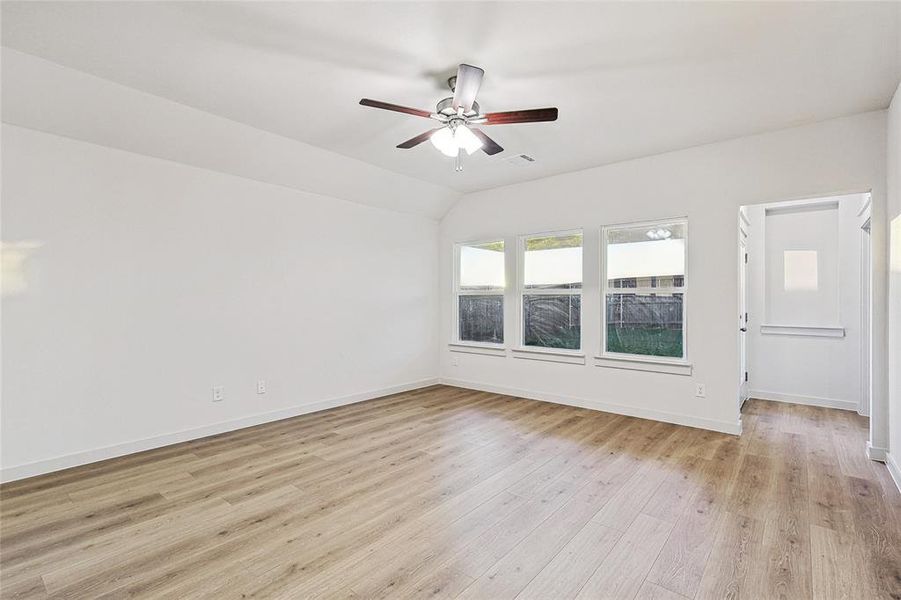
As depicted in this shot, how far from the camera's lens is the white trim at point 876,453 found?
321 centimetres

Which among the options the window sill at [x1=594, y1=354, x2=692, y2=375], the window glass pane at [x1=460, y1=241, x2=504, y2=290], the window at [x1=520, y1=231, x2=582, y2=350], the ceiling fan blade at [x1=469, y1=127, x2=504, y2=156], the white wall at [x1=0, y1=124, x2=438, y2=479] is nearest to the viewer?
the ceiling fan blade at [x1=469, y1=127, x2=504, y2=156]

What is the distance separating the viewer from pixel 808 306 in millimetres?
5055

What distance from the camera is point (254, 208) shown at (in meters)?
4.21

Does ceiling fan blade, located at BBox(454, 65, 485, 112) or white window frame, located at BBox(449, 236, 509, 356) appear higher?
ceiling fan blade, located at BBox(454, 65, 485, 112)

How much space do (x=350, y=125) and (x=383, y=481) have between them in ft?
9.54

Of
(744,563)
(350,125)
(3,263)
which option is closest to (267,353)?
(3,263)

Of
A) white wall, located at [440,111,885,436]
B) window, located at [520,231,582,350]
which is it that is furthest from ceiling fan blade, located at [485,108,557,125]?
window, located at [520,231,582,350]

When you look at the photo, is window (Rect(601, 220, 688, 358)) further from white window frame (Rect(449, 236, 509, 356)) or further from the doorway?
white window frame (Rect(449, 236, 509, 356))

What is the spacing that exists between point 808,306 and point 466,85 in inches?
206

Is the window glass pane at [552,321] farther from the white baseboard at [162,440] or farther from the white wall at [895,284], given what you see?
the white wall at [895,284]

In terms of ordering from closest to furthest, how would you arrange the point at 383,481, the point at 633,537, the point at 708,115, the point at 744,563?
the point at 744,563, the point at 633,537, the point at 383,481, the point at 708,115

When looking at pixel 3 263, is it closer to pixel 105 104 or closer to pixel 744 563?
pixel 105 104

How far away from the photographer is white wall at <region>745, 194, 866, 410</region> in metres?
4.77

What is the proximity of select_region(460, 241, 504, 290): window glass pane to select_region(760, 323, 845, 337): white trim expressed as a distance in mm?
3465
